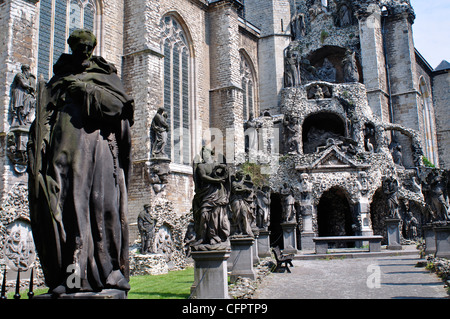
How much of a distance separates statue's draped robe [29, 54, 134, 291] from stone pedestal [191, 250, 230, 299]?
434 centimetres

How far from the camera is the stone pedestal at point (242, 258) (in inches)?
420

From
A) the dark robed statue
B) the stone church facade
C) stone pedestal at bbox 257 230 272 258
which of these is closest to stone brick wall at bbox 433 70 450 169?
the stone church facade

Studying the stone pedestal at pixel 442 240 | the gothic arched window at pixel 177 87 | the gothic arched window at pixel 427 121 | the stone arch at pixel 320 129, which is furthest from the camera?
the gothic arched window at pixel 427 121

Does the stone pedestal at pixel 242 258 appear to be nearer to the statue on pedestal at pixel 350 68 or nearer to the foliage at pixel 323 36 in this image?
the statue on pedestal at pixel 350 68

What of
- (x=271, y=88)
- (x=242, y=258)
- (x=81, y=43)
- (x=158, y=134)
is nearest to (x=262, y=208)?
(x=158, y=134)

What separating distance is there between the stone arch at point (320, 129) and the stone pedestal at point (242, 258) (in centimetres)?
1962

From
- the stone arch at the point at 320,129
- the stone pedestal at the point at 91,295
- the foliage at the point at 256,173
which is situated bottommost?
the stone pedestal at the point at 91,295

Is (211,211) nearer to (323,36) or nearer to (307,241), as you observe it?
(307,241)

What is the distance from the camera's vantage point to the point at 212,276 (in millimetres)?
7434

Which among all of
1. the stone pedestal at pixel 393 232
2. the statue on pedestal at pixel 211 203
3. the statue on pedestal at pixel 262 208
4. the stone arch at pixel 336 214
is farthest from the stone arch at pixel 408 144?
the statue on pedestal at pixel 211 203

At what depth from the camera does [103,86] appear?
327 centimetres

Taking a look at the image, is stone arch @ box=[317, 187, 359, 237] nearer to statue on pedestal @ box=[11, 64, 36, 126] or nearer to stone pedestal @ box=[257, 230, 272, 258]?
stone pedestal @ box=[257, 230, 272, 258]

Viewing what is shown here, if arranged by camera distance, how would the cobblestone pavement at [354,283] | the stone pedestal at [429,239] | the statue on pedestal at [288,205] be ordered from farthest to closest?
the statue on pedestal at [288,205] → the stone pedestal at [429,239] → the cobblestone pavement at [354,283]
